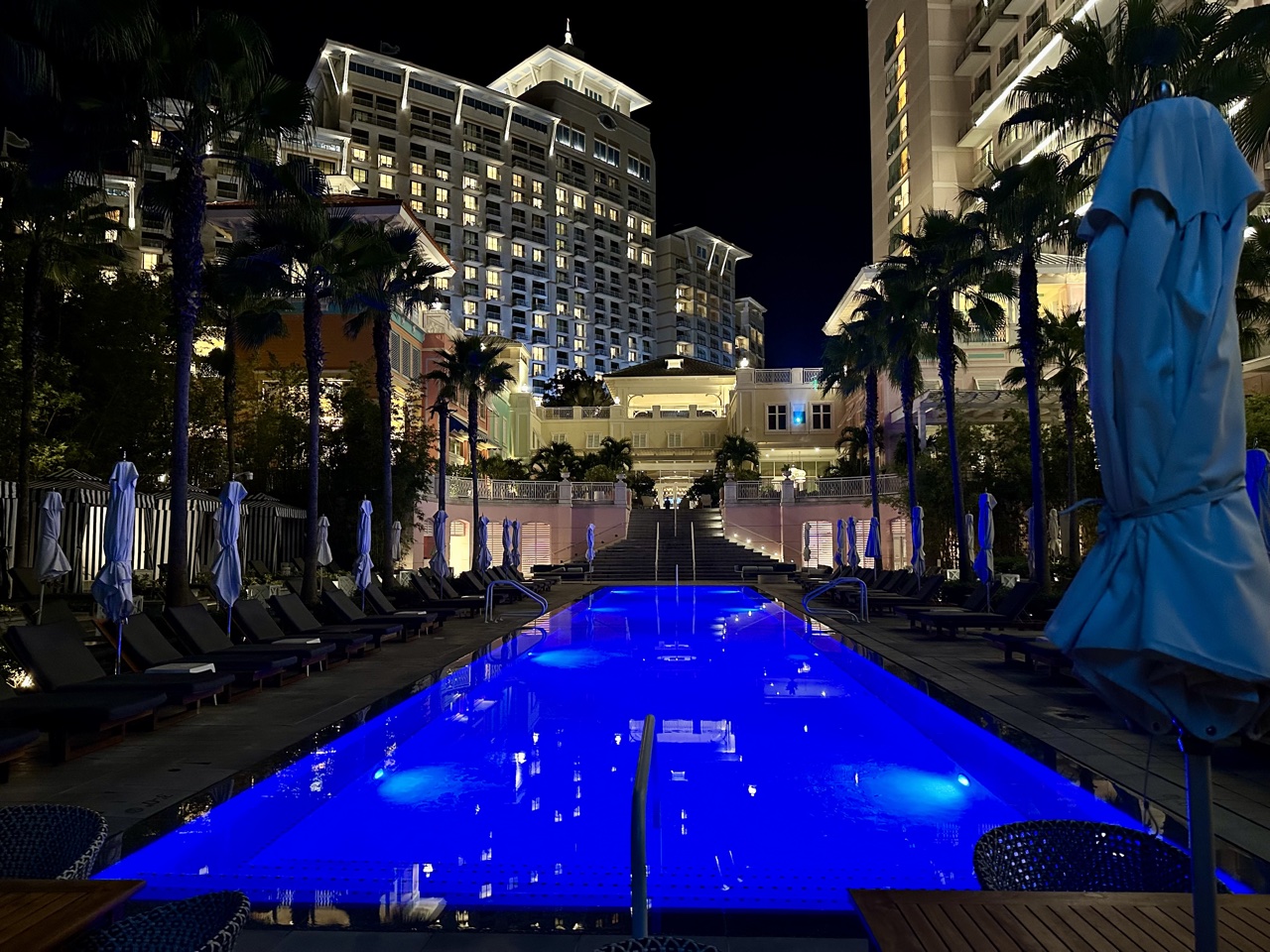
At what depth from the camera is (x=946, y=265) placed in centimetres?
1998

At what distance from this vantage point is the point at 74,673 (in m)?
7.23

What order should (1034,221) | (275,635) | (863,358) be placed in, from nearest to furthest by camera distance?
(275,635)
(1034,221)
(863,358)

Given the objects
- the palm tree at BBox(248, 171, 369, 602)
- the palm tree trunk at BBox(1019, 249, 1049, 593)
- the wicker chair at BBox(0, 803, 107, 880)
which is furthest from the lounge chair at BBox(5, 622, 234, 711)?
the palm tree trunk at BBox(1019, 249, 1049, 593)

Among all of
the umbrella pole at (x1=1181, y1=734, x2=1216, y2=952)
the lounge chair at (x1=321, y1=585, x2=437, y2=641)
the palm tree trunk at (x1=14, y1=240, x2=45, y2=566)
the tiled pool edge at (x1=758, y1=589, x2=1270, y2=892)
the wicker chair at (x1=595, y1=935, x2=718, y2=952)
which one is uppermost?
the palm tree trunk at (x1=14, y1=240, x2=45, y2=566)

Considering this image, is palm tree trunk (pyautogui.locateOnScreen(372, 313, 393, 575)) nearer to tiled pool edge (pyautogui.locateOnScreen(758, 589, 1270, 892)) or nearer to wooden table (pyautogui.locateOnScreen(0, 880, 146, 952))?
tiled pool edge (pyautogui.locateOnScreen(758, 589, 1270, 892))

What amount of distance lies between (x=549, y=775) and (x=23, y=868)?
3.76 meters

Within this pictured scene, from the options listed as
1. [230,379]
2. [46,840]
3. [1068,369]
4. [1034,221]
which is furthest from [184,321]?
[1068,369]

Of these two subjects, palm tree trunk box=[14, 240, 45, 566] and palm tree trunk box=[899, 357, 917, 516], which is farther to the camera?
palm tree trunk box=[899, 357, 917, 516]

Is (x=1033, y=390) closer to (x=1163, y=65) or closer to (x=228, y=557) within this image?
(x=1163, y=65)

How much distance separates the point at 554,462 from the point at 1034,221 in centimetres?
3534

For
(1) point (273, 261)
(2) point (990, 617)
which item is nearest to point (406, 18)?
(1) point (273, 261)

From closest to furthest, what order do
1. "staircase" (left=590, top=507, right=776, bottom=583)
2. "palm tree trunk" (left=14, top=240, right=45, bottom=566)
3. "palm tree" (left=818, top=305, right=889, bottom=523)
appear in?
1. "palm tree trunk" (left=14, top=240, right=45, bottom=566)
2. "palm tree" (left=818, top=305, right=889, bottom=523)
3. "staircase" (left=590, top=507, right=776, bottom=583)

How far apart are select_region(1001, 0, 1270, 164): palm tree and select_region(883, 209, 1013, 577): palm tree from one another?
15.7 ft

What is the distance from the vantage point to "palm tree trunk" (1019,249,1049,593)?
1559cm
